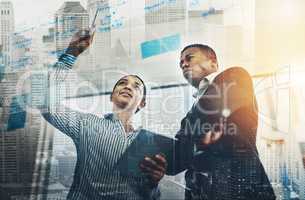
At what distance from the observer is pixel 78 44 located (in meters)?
2.93

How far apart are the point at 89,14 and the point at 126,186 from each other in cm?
99

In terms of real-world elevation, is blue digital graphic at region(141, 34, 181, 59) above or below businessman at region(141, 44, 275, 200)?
above

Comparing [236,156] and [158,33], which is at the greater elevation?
[158,33]

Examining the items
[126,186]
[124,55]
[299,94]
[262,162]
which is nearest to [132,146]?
[126,186]

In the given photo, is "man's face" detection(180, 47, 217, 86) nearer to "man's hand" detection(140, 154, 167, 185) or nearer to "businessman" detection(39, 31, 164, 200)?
"businessman" detection(39, 31, 164, 200)

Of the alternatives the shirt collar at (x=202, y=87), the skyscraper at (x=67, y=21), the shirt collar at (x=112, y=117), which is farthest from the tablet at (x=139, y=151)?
the skyscraper at (x=67, y=21)

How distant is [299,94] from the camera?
297 centimetres

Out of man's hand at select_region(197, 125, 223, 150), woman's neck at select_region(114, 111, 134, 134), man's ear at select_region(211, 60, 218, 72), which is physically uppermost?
man's ear at select_region(211, 60, 218, 72)

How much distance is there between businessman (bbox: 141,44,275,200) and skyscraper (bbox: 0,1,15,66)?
0.96 meters

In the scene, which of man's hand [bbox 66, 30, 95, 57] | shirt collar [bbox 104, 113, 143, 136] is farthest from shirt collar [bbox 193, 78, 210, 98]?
man's hand [bbox 66, 30, 95, 57]

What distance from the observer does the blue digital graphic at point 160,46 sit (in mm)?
2936

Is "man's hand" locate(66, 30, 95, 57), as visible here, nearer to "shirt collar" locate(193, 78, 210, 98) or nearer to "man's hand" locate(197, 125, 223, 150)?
"shirt collar" locate(193, 78, 210, 98)

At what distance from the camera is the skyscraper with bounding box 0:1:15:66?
290 cm

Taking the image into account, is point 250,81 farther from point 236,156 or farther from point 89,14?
point 89,14
